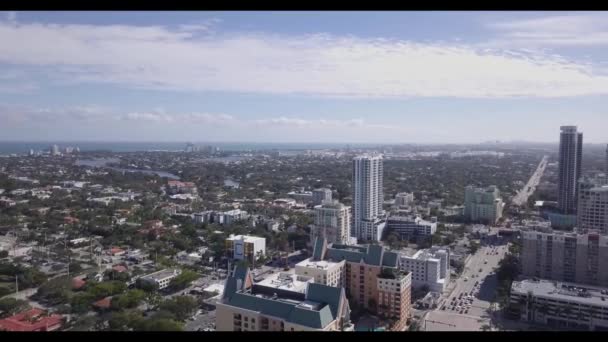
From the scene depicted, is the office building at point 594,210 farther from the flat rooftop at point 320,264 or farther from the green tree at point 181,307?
the green tree at point 181,307

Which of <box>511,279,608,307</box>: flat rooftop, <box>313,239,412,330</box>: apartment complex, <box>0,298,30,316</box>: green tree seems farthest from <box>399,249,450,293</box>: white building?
<box>0,298,30,316</box>: green tree

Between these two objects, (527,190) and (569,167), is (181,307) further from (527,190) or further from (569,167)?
(527,190)

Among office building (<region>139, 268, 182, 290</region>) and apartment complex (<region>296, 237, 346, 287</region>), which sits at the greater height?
apartment complex (<region>296, 237, 346, 287</region>)

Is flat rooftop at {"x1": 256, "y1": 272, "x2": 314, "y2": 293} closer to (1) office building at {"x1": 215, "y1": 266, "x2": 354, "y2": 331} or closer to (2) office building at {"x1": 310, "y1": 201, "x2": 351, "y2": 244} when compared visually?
(1) office building at {"x1": 215, "y1": 266, "x2": 354, "y2": 331}

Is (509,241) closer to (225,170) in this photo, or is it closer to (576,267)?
(576,267)

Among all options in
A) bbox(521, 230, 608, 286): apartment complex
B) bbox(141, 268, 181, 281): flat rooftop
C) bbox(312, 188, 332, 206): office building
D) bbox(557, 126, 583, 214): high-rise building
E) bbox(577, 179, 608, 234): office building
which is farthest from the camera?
bbox(312, 188, 332, 206): office building

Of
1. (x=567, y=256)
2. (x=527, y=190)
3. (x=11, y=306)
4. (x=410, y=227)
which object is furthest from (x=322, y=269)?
(x=527, y=190)
